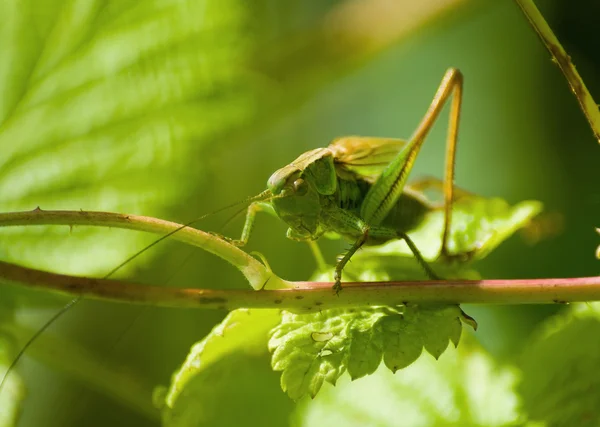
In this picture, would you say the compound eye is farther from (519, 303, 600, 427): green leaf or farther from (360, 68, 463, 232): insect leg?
(519, 303, 600, 427): green leaf

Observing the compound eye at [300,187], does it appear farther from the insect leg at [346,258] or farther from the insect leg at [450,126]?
the insect leg at [450,126]

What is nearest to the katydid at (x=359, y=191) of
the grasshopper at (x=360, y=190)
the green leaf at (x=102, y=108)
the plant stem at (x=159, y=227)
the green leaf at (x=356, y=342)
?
the grasshopper at (x=360, y=190)

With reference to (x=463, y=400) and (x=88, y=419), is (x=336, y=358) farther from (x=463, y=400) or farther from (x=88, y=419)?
(x=88, y=419)

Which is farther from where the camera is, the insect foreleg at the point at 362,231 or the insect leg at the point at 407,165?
the insect leg at the point at 407,165

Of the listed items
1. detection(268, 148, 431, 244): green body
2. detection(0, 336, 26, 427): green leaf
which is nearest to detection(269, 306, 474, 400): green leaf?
detection(268, 148, 431, 244): green body

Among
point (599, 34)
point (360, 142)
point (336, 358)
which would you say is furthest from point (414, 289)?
point (599, 34)
